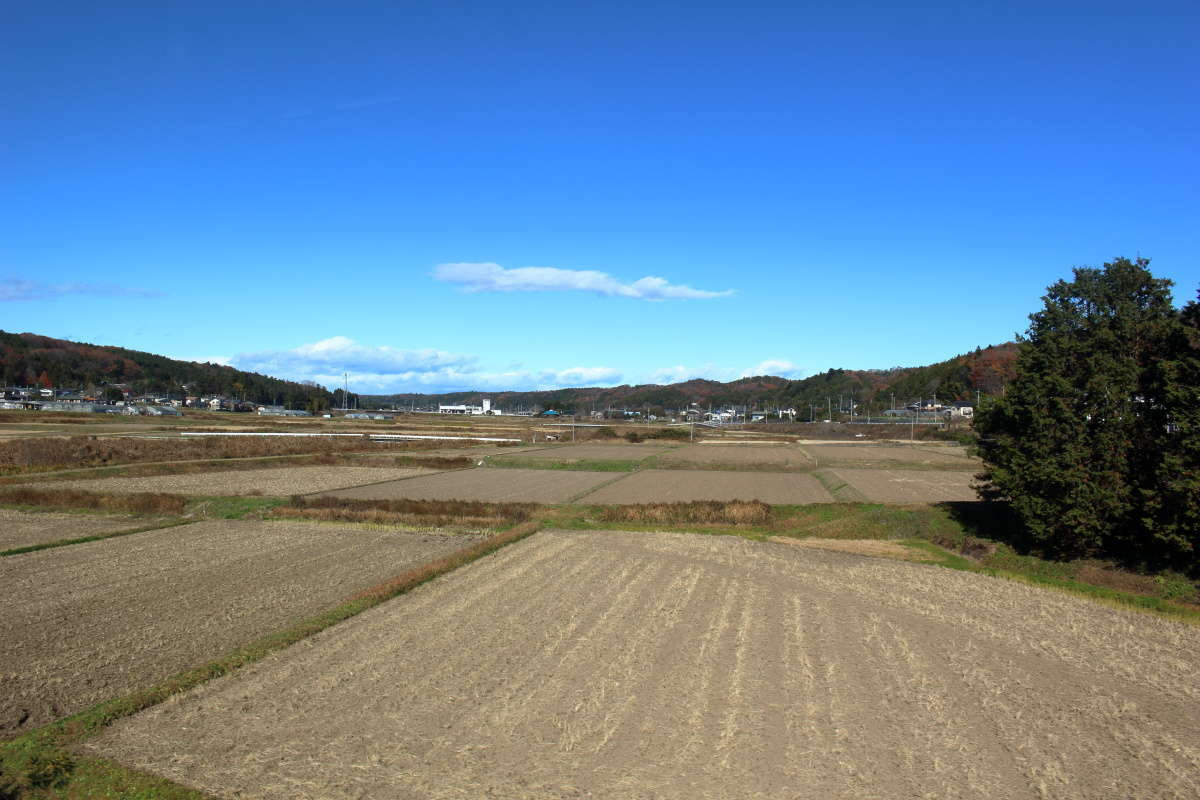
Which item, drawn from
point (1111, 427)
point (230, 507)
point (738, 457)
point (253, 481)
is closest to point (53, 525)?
point (230, 507)

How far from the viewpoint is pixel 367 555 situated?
805 inches

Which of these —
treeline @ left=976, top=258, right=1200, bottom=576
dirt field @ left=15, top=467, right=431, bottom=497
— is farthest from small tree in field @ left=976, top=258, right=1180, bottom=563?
dirt field @ left=15, top=467, right=431, bottom=497

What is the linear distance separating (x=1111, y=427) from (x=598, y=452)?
144 feet

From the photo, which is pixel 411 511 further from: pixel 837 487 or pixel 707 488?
pixel 837 487

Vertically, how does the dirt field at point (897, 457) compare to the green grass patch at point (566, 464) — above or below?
above

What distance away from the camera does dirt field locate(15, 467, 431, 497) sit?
3316 cm

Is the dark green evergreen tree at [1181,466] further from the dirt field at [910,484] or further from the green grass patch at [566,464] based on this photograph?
the green grass patch at [566,464]

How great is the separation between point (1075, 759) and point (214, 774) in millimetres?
8739

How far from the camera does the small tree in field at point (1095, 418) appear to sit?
1869 cm

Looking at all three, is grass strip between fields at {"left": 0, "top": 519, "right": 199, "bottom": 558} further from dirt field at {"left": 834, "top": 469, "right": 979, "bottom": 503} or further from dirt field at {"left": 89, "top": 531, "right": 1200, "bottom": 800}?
dirt field at {"left": 834, "top": 469, "right": 979, "bottom": 503}

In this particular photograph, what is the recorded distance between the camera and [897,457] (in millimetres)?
56719

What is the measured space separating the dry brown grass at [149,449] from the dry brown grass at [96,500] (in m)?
10.5

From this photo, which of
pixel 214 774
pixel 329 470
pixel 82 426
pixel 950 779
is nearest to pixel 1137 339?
pixel 950 779

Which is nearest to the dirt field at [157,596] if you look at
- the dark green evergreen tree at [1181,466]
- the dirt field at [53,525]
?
the dirt field at [53,525]
